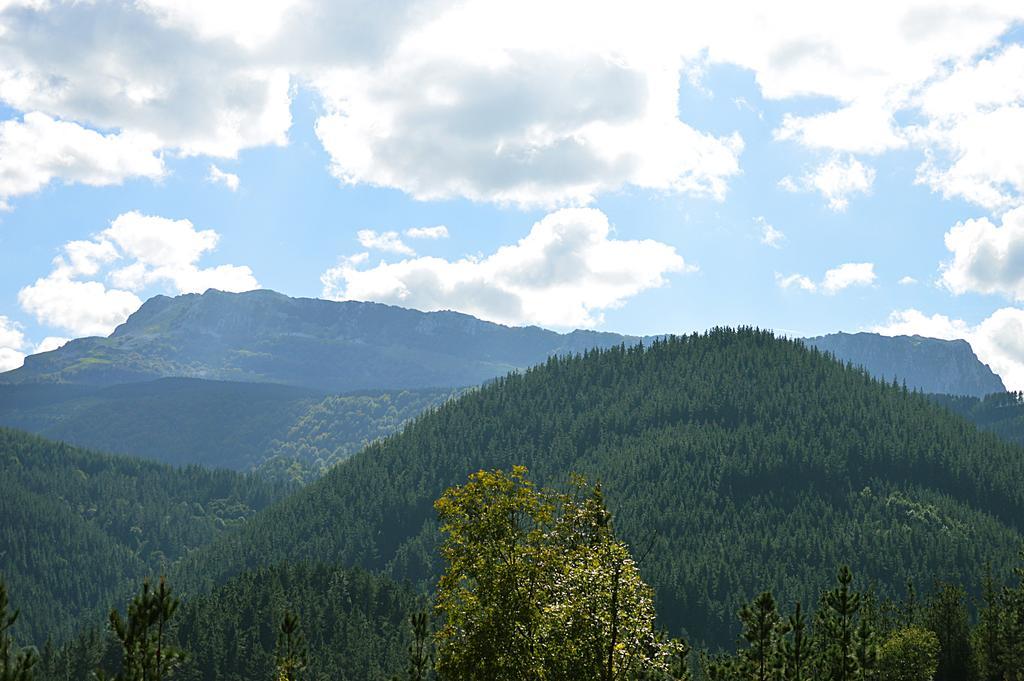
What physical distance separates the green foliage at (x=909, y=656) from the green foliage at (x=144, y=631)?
102 metres

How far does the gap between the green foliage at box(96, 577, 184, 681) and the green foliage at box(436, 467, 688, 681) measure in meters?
13.3

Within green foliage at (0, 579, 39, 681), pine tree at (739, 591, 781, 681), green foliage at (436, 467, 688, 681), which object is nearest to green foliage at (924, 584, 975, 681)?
pine tree at (739, 591, 781, 681)

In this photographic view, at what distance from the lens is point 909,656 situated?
117m

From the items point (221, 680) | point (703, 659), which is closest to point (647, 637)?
point (703, 659)

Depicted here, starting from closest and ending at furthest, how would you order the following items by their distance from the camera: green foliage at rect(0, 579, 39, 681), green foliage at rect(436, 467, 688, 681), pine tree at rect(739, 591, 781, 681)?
green foliage at rect(436, 467, 688, 681) < green foliage at rect(0, 579, 39, 681) < pine tree at rect(739, 591, 781, 681)

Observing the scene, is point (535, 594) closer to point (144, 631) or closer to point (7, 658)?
point (144, 631)

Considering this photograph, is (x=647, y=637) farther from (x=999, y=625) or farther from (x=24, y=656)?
(x=999, y=625)

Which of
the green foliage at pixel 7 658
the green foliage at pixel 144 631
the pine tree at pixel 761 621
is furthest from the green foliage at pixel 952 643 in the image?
the green foliage at pixel 7 658

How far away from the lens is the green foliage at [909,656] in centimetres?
11562

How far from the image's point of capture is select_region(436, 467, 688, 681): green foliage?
35.5 m

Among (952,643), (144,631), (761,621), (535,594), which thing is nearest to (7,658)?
(144,631)

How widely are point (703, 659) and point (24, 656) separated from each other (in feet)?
349

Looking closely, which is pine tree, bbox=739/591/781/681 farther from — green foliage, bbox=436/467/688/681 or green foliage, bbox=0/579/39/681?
green foliage, bbox=0/579/39/681

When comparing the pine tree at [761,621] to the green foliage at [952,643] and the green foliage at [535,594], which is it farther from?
the green foliage at [952,643]
